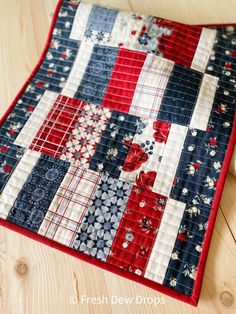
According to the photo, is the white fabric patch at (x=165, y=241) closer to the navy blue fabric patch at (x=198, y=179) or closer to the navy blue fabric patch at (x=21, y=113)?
the navy blue fabric patch at (x=198, y=179)

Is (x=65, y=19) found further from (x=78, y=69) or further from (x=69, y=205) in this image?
(x=69, y=205)

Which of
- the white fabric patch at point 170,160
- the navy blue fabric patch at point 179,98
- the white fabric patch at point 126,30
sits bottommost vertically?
the white fabric patch at point 170,160

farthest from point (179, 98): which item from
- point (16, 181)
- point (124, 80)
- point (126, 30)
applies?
point (16, 181)

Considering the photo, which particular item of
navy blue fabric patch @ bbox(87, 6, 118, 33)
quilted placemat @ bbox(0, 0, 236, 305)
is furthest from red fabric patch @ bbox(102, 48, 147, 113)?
navy blue fabric patch @ bbox(87, 6, 118, 33)

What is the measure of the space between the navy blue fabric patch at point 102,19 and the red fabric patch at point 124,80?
115 millimetres

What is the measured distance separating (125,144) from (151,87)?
0.19 metres

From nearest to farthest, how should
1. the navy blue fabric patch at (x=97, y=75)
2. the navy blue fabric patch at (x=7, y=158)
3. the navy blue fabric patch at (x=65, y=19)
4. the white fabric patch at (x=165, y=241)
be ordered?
the white fabric patch at (x=165, y=241) < the navy blue fabric patch at (x=7, y=158) < the navy blue fabric patch at (x=97, y=75) < the navy blue fabric patch at (x=65, y=19)

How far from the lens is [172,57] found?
1.04 meters

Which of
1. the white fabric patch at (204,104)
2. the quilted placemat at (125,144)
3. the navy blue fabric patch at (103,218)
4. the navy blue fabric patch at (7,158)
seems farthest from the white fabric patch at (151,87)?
the navy blue fabric patch at (7,158)

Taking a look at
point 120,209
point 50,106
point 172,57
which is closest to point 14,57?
point 50,106

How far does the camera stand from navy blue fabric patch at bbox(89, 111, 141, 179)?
36.1 inches

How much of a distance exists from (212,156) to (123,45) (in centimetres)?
45

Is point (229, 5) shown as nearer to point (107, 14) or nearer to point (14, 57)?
point (107, 14)

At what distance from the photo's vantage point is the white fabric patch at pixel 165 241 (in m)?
0.80
